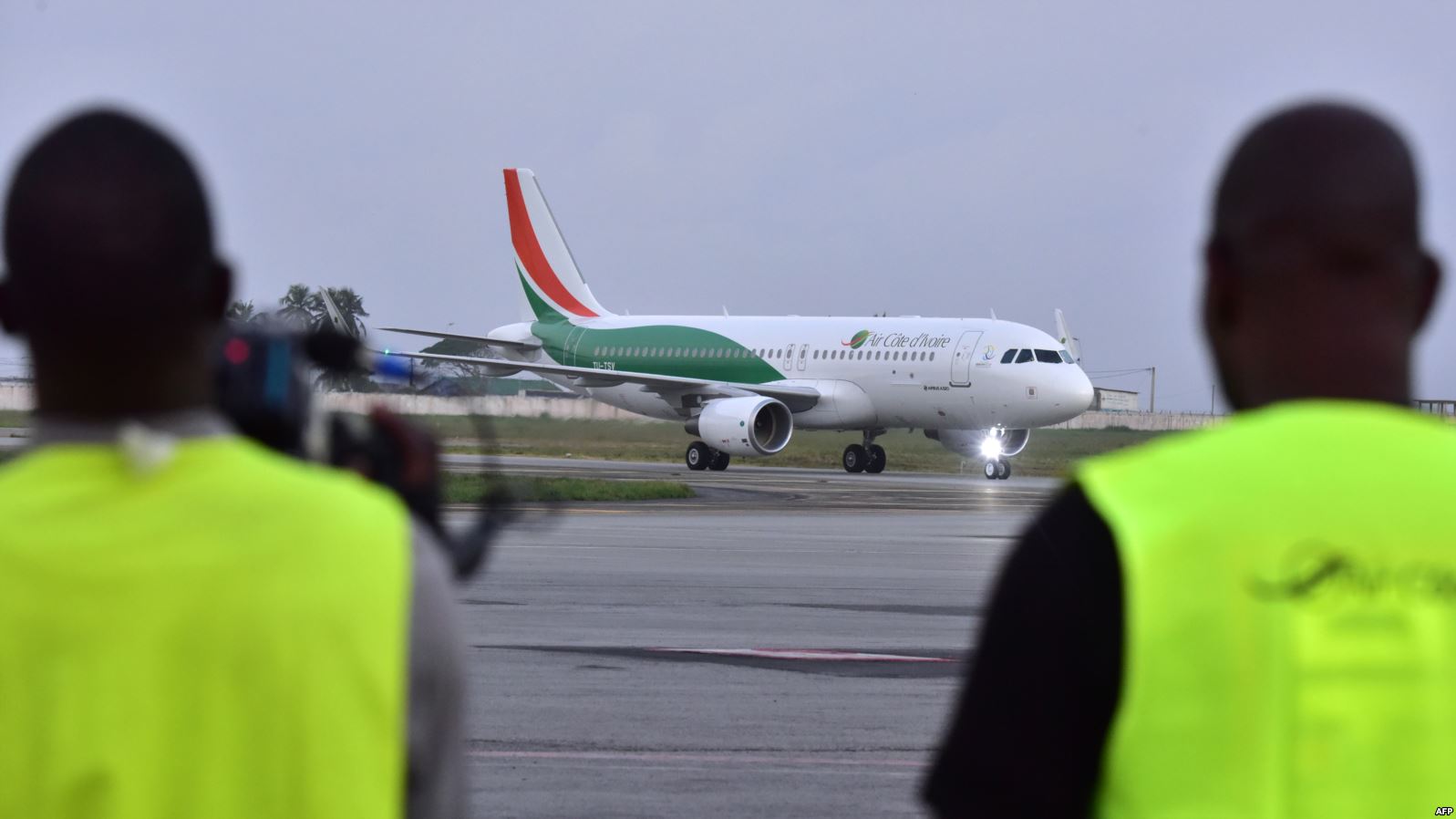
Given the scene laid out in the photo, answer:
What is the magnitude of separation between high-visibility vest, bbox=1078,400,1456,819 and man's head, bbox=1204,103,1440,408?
7.1 inches

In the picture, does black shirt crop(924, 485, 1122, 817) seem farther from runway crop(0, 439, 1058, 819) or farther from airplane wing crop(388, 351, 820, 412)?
airplane wing crop(388, 351, 820, 412)

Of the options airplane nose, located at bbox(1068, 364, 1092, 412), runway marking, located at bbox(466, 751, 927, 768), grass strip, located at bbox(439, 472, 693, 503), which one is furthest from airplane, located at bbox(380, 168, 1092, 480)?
runway marking, located at bbox(466, 751, 927, 768)

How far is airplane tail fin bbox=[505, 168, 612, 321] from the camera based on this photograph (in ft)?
141

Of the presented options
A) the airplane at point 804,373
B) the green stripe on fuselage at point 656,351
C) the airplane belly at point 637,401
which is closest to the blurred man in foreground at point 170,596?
the airplane at point 804,373

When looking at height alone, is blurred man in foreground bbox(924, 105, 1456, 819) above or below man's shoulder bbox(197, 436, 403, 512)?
below

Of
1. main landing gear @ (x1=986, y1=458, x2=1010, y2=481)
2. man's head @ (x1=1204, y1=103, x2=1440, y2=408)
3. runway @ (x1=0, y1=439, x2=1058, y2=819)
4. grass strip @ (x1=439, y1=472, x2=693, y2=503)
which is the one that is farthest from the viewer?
main landing gear @ (x1=986, y1=458, x2=1010, y2=481)

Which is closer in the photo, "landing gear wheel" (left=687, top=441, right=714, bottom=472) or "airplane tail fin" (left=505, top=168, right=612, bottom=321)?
"landing gear wheel" (left=687, top=441, right=714, bottom=472)

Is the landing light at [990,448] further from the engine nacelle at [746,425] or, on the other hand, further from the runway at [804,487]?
the engine nacelle at [746,425]

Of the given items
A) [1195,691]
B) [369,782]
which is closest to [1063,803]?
[1195,691]

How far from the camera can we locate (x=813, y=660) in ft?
33.1

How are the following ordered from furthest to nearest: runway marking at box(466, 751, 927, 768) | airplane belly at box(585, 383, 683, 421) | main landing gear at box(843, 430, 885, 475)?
airplane belly at box(585, 383, 683, 421) → main landing gear at box(843, 430, 885, 475) → runway marking at box(466, 751, 927, 768)

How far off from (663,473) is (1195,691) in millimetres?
33748

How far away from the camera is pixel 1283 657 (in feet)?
6.17

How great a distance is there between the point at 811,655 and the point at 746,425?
23530mm
